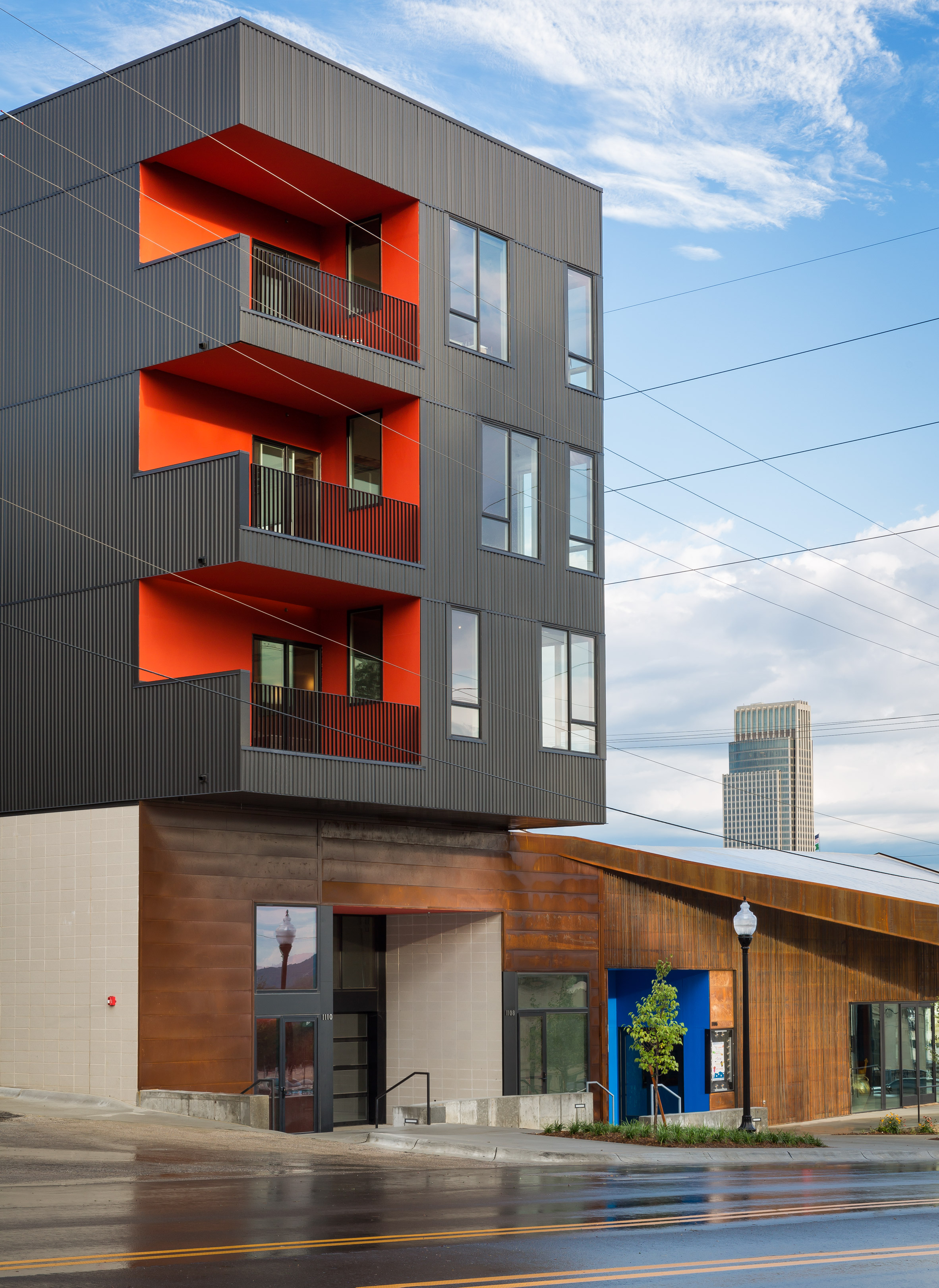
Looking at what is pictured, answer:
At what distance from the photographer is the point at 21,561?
2967 cm

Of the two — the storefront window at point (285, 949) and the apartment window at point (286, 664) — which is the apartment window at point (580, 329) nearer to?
the apartment window at point (286, 664)

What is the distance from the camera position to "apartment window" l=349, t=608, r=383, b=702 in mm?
30688

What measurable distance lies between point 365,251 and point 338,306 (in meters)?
1.79

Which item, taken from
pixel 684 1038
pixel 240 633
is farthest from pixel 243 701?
pixel 684 1038

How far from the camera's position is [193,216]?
1158 inches

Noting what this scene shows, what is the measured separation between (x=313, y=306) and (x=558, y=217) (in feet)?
23.5

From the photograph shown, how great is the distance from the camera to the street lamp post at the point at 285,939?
27844mm

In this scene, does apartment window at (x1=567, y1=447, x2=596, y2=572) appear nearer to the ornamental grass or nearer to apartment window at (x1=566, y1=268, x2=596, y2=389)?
apartment window at (x1=566, y1=268, x2=596, y2=389)

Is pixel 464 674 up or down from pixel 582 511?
down

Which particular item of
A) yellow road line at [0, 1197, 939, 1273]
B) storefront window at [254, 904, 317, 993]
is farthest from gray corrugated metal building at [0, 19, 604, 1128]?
yellow road line at [0, 1197, 939, 1273]

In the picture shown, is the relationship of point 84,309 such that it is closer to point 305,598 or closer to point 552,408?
point 305,598

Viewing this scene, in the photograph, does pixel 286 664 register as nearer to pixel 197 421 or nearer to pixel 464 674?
pixel 464 674

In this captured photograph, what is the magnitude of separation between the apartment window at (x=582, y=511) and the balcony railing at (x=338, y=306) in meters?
5.16

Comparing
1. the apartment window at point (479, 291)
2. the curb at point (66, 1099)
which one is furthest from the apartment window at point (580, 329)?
the curb at point (66, 1099)
